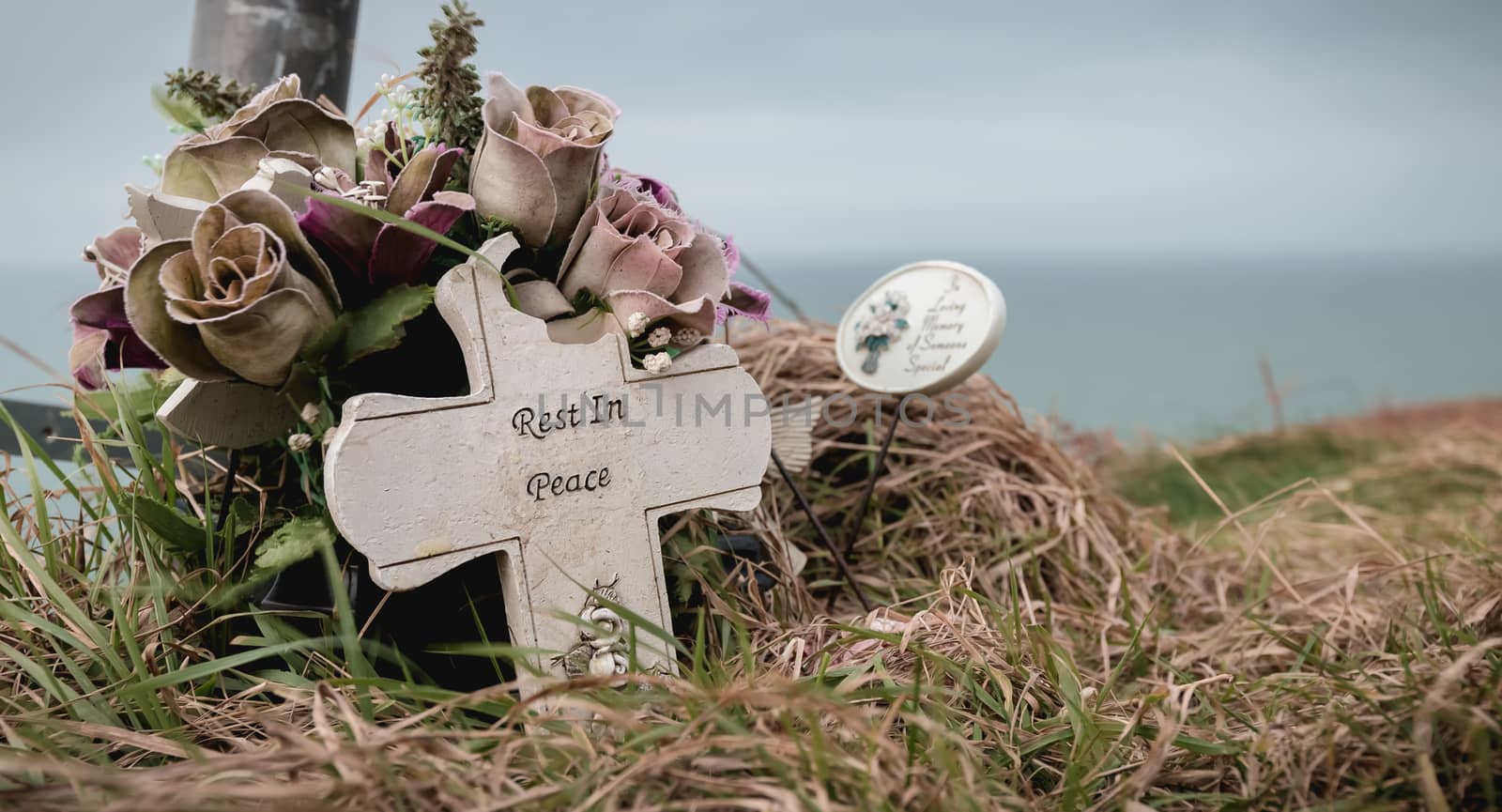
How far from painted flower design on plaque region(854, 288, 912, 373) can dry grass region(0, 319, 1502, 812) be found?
0.25 metres

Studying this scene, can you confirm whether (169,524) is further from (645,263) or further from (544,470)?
(645,263)

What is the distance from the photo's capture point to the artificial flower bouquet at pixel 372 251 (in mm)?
818

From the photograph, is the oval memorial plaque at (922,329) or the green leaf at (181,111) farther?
the oval memorial plaque at (922,329)

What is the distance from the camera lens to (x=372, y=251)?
35.0 inches

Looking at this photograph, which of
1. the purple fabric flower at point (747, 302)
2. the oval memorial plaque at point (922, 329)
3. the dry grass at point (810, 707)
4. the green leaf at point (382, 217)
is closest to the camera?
the dry grass at point (810, 707)

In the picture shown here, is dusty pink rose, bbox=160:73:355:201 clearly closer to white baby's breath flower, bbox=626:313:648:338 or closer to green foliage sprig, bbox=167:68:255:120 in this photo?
green foliage sprig, bbox=167:68:255:120

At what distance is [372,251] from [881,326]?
Result: 74 centimetres

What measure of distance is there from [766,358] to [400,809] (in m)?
1.15

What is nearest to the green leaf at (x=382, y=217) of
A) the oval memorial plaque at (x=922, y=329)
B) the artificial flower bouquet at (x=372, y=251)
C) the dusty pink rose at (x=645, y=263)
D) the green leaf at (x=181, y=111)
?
the artificial flower bouquet at (x=372, y=251)

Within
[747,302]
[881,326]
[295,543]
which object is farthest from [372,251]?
[881,326]

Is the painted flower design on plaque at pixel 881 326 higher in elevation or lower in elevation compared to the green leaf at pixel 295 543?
higher

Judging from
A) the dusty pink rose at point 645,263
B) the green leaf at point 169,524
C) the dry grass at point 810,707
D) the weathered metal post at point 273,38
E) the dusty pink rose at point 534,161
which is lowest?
the dry grass at point 810,707

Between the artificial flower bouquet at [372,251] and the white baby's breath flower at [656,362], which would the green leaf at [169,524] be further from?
the white baby's breath flower at [656,362]

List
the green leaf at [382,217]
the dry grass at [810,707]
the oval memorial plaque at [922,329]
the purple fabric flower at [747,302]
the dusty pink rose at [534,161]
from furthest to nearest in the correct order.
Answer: the oval memorial plaque at [922,329] → the purple fabric flower at [747,302] → the dusty pink rose at [534,161] → the green leaf at [382,217] → the dry grass at [810,707]
